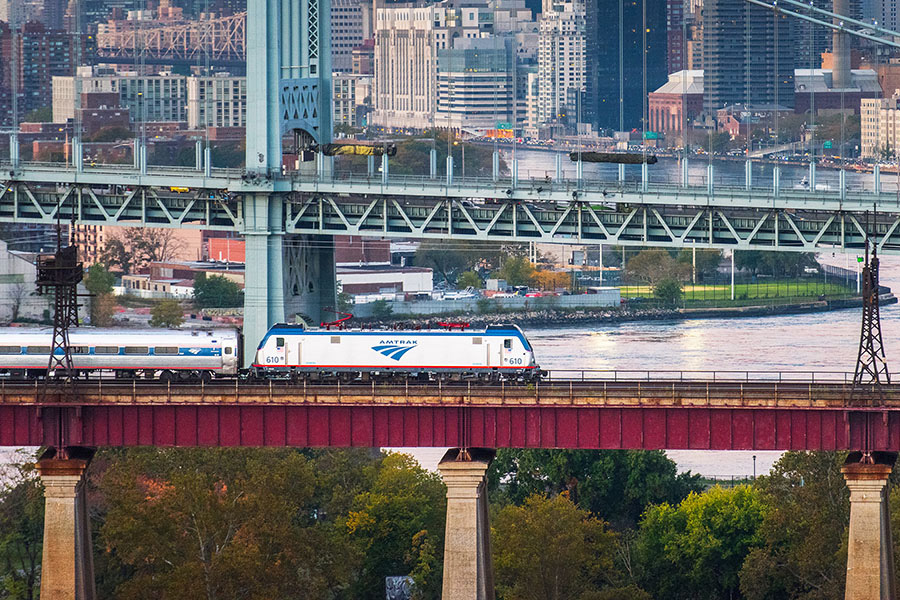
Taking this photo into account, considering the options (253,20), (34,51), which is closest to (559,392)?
(253,20)

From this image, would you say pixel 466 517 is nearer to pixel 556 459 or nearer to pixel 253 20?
pixel 556 459

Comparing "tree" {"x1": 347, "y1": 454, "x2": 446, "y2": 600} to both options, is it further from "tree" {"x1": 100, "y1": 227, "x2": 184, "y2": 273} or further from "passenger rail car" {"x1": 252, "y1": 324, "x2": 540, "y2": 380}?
"tree" {"x1": 100, "y1": 227, "x2": 184, "y2": 273}

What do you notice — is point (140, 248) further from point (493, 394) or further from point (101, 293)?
point (493, 394)

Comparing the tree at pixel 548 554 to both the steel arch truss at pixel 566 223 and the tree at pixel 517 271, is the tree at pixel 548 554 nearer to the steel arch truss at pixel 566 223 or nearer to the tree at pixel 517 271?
the steel arch truss at pixel 566 223

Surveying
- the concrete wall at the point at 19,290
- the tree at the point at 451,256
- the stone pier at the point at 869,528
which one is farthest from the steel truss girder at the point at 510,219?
the tree at the point at 451,256

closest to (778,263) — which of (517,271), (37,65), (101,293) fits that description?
(517,271)

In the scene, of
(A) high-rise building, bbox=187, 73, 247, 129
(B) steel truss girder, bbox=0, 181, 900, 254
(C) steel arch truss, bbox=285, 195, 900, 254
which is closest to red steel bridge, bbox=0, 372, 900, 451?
(B) steel truss girder, bbox=0, 181, 900, 254
